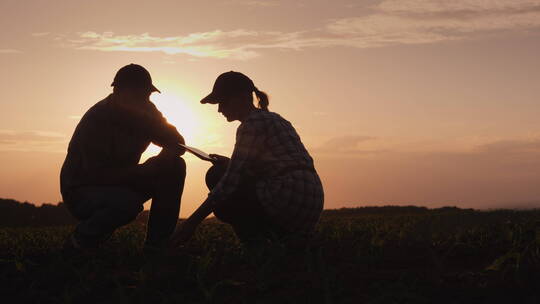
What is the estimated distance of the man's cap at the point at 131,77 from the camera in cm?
556

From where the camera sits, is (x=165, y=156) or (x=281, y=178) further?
(x=165, y=156)

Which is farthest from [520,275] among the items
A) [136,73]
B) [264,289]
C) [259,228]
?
[136,73]

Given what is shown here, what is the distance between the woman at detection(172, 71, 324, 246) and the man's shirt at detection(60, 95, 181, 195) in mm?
785

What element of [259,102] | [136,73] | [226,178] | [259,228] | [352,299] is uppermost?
[136,73]

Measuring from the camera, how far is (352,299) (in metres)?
3.11

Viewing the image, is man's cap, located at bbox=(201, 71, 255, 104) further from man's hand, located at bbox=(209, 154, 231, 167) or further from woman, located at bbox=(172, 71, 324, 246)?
man's hand, located at bbox=(209, 154, 231, 167)

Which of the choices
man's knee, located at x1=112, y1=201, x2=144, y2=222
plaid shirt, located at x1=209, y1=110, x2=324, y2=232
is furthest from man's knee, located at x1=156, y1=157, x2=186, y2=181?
plaid shirt, located at x1=209, y1=110, x2=324, y2=232

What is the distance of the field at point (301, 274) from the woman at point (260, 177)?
0.30m

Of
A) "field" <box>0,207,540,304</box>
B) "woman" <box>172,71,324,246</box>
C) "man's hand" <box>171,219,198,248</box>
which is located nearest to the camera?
"field" <box>0,207,540,304</box>

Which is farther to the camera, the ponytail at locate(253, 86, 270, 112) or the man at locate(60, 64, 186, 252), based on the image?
the ponytail at locate(253, 86, 270, 112)

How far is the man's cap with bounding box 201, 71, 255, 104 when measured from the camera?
5332 mm

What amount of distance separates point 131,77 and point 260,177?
1.68 m

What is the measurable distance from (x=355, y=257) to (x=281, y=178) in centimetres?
103

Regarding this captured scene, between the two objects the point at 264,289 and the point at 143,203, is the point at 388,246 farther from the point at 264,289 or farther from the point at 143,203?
the point at 143,203
